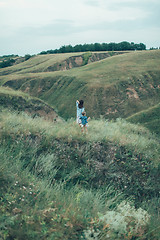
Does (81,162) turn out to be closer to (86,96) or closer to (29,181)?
(29,181)

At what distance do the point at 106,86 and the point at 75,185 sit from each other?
38951mm

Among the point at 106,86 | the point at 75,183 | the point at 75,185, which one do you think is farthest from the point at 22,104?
the point at 106,86

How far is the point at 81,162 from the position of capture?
228 inches

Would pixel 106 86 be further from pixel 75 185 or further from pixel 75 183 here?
pixel 75 185

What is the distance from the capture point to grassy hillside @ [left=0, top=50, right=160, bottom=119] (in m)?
37.8

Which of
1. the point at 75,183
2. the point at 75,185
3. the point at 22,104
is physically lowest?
the point at 75,183

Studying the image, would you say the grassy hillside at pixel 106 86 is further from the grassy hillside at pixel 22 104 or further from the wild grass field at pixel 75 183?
the wild grass field at pixel 75 183

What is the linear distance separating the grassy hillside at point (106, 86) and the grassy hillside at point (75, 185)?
29.0 metres

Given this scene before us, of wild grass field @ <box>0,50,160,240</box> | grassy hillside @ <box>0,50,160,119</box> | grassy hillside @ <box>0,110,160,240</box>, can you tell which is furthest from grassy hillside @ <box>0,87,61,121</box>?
grassy hillside @ <box>0,50,160,119</box>

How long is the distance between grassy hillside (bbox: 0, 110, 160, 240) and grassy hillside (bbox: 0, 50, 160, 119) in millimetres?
29022

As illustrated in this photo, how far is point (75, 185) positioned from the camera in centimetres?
436

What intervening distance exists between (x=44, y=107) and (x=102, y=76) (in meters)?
30.8

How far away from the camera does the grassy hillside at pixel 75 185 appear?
110 inches

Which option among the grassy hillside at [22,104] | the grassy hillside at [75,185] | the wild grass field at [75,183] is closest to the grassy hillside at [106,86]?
the grassy hillside at [22,104]
